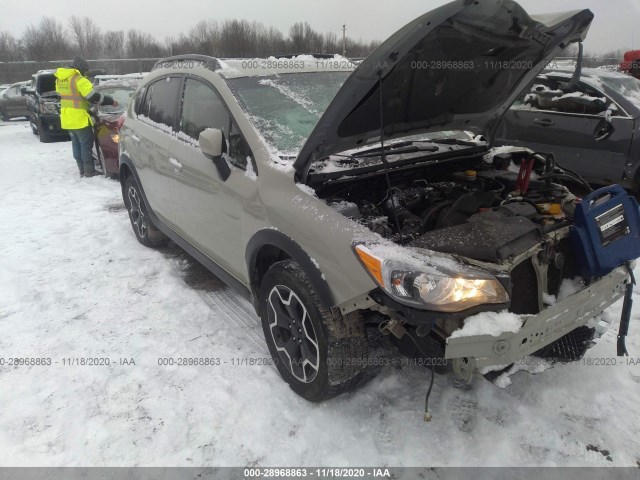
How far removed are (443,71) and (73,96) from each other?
24.6 feet

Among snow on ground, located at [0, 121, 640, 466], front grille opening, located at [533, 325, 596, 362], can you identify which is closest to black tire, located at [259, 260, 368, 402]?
snow on ground, located at [0, 121, 640, 466]

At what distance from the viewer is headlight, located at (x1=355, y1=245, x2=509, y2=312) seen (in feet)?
6.24

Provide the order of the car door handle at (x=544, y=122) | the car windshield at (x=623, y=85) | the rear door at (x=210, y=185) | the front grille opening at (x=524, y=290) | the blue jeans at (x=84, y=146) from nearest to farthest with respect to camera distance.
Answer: the front grille opening at (x=524, y=290), the rear door at (x=210, y=185), the car windshield at (x=623, y=85), the car door handle at (x=544, y=122), the blue jeans at (x=84, y=146)

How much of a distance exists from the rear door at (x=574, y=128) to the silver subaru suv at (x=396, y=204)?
299 centimetres

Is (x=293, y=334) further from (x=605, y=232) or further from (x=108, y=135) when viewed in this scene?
(x=108, y=135)

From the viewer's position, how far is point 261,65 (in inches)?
135

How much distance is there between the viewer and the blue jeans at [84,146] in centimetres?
810

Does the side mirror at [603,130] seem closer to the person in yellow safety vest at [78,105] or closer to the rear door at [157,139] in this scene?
the rear door at [157,139]

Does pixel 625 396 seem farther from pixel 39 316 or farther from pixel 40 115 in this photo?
pixel 40 115

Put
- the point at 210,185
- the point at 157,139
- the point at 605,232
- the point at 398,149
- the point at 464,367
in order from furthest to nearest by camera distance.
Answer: the point at 157,139 < the point at 210,185 < the point at 398,149 < the point at 605,232 < the point at 464,367

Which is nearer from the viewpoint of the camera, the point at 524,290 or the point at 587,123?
the point at 524,290

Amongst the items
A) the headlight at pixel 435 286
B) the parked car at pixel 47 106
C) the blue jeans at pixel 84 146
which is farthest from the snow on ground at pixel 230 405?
the parked car at pixel 47 106

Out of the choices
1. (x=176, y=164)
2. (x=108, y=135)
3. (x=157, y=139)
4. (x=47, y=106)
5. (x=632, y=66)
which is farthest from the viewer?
(x=47, y=106)

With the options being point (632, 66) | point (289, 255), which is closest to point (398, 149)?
Answer: point (289, 255)
